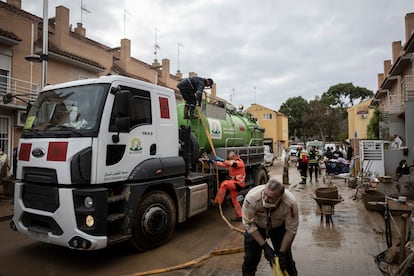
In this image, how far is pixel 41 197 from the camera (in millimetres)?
4074

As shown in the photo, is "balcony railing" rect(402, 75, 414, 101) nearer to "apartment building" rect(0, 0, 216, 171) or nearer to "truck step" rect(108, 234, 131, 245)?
"truck step" rect(108, 234, 131, 245)

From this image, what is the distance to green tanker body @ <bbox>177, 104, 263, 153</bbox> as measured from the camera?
675 centimetres

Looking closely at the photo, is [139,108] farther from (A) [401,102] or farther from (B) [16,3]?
(A) [401,102]

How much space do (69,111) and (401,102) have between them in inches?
725

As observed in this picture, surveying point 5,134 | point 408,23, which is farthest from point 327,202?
point 408,23

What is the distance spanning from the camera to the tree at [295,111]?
5222 centimetres

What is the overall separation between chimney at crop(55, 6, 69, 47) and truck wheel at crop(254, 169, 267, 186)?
1192cm

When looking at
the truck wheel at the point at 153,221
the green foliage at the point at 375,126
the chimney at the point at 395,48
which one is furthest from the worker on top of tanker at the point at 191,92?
the chimney at the point at 395,48

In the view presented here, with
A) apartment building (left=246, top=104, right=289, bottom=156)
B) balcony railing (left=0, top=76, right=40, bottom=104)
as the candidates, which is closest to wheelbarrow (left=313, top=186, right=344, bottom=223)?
balcony railing (left=0, top=76, right=40, bottom=104)

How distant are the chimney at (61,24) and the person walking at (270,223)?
14.7m

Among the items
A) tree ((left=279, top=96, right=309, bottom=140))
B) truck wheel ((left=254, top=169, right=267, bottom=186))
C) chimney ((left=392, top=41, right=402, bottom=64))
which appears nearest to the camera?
truck wheel ((left=254, top=169, right=267, bottom=186))

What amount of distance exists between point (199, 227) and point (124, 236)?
7.96ft

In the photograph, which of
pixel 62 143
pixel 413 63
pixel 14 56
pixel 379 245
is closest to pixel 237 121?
pixel 379 245

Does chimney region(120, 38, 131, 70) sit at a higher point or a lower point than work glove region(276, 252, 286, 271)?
higher
